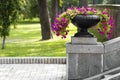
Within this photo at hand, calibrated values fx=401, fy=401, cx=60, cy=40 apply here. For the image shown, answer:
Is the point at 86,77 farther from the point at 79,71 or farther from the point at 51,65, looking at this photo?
the point at 51,65

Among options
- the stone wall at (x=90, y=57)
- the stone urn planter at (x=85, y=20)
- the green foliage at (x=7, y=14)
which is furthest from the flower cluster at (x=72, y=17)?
the green foliage at (x=7, y=14)

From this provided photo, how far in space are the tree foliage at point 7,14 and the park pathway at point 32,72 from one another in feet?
16.9

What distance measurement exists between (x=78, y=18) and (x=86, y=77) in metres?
1.52

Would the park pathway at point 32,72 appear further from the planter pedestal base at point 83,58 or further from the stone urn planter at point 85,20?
the stone urn planter at point 85,20

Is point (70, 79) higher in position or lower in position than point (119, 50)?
lower

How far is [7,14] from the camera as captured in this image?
713 inches

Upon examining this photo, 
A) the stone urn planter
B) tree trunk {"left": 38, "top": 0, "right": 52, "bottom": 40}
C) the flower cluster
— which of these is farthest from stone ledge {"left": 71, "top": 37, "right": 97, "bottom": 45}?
tree trunk {"left": 38, "top": 0, "right": 52, "bottom": 40}

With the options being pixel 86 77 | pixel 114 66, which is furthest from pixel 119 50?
pixel 86 77

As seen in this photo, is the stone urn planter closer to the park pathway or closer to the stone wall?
the stone wall

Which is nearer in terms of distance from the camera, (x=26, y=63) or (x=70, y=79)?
(x=70, y=79)

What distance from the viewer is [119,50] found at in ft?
33.1

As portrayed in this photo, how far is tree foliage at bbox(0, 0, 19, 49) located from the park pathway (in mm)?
5151

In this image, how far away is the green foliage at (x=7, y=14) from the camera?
17.9 meters

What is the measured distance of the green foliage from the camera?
58.7 feet
